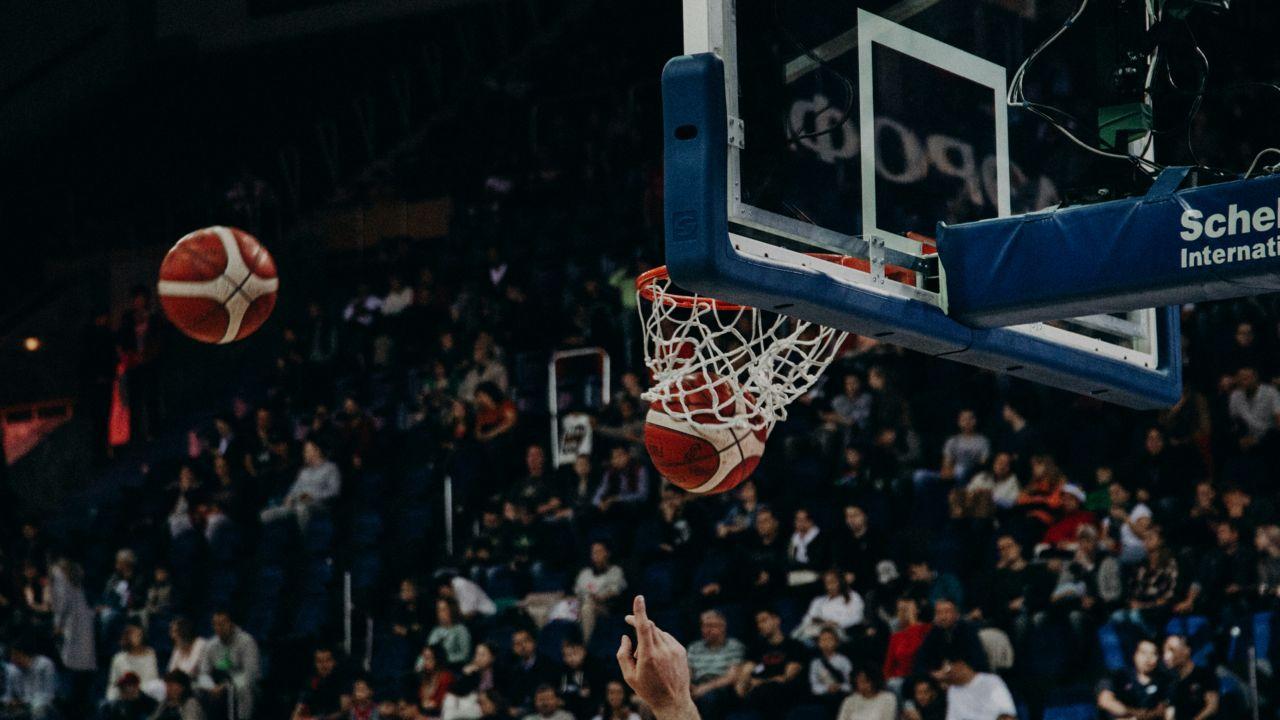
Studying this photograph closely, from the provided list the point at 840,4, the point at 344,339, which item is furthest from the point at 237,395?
the point at 840,4

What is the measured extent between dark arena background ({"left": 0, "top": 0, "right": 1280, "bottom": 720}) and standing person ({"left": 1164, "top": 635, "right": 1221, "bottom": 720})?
0.04ft

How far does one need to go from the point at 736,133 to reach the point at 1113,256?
0.84 metres

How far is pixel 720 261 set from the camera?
3.67 meters

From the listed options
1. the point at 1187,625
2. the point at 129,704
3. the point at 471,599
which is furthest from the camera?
the point at 129,704

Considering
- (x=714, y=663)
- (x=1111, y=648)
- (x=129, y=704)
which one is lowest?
(x=129, y=704)

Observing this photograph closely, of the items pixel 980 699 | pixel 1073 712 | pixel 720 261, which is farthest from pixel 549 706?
pixel 720 261

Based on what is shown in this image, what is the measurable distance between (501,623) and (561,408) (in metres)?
1.95

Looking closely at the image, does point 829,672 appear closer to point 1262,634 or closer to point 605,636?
point 605,636

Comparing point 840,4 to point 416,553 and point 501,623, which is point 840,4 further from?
point 416,553

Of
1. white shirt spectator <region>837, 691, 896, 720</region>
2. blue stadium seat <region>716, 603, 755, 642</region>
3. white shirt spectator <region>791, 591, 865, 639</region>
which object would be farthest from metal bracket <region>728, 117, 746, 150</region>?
blue stadium seat <region>716, 603, 755, 642</region>

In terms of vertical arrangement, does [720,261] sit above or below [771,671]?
above

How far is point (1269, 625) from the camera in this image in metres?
7.84

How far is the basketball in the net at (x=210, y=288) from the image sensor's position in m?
9.24

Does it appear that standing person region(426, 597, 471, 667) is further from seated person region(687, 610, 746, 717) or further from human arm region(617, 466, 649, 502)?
seated person region(687, 610, 746, 717)
